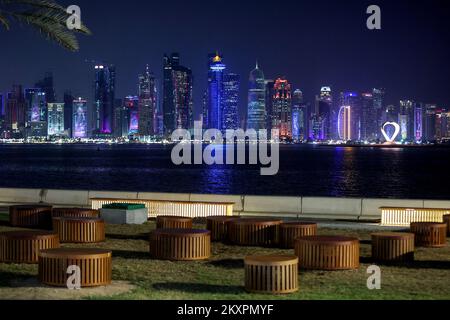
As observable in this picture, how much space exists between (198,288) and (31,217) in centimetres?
1084

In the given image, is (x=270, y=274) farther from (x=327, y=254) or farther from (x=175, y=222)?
(x=175, y=222)

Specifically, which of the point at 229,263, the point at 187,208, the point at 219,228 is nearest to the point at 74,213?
the point at 219,228

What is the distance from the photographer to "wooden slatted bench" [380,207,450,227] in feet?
83.8

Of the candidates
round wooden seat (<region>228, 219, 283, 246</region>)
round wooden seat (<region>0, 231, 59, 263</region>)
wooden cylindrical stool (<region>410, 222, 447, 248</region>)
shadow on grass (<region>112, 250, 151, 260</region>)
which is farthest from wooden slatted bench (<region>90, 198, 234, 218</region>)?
round wooden seat (<region>0, 231, 59, 263</region>)

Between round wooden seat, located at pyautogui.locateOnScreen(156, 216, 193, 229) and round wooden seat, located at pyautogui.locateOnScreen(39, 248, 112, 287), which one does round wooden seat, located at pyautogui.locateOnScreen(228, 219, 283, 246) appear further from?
round wooden seat, located at pyautogui.locateOnScreen(39, 248, 112, 287)

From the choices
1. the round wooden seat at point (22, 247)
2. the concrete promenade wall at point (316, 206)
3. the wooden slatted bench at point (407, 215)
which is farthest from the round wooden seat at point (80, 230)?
the wooden slatted bench at point (407, 215)

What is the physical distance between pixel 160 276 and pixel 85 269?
2.00m

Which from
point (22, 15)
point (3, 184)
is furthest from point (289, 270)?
point (3, 184)

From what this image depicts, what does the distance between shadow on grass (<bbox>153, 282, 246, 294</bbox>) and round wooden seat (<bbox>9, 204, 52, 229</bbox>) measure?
10186mm

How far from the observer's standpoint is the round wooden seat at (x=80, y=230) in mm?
20312

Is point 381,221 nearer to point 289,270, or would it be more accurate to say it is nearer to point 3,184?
point 289,270

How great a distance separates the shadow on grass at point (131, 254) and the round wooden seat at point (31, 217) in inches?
227
